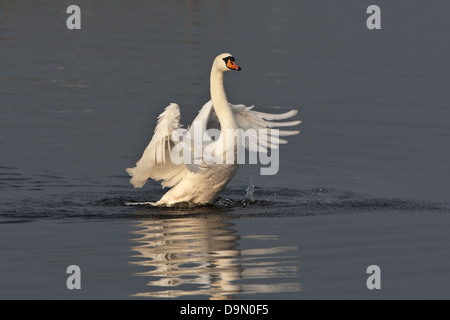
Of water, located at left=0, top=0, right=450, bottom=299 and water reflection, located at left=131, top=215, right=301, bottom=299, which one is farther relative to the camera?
water, located at left=0, top=0, right=450, bottom=299

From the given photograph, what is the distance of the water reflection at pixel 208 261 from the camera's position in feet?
31.0

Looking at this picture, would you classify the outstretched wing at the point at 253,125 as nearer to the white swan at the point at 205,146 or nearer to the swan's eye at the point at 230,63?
the white swan at the point at 205,146

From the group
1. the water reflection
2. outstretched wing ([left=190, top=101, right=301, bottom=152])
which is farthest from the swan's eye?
the water reflection

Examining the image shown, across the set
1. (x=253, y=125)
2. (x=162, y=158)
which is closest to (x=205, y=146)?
(x=162, y=158)

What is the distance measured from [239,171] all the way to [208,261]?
546 centimetres

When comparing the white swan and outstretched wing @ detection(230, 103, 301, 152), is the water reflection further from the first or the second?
outstretched wing @ detection(230, 103, 301, 152)

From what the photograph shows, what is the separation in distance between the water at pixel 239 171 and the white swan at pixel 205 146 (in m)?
0.37

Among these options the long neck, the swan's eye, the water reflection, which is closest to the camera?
the water reflection

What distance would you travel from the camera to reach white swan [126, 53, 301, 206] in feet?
39.8

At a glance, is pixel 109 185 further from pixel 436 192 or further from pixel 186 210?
pixel 436 192

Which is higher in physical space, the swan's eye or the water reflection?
the swan's eye

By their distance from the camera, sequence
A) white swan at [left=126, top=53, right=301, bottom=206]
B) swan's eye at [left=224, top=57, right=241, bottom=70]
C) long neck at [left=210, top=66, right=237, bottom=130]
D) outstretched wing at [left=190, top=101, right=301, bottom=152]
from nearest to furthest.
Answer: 1. white swan at [left=126, top=53, right=301, bottom=206]
2. long neck at [left=210, top=66, right=237, bottom=130]
3. swan's eye at [left=224, top=57, right=241, bottom=70]
4. outstretched wing at [left=190, top=101, right=301, bottom=152]

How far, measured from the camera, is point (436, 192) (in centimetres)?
1362

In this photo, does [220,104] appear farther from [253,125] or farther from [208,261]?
[208,261]
